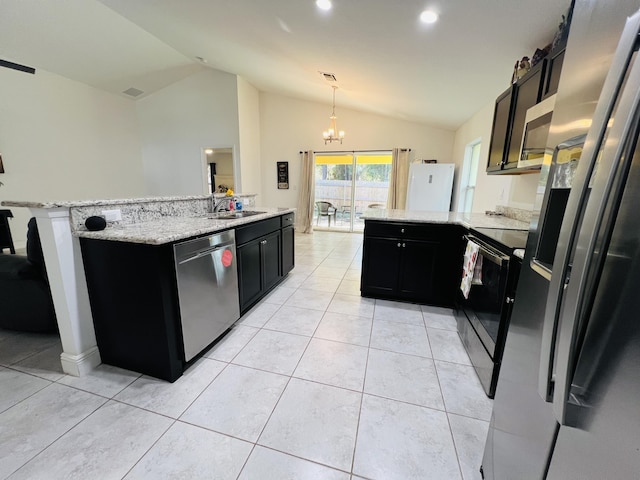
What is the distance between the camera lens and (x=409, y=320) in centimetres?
248

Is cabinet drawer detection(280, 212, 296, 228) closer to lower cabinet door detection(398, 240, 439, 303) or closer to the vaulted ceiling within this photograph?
lower cabinet door detection(398, 240, 439, 303)

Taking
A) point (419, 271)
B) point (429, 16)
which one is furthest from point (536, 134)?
point (419, 271)

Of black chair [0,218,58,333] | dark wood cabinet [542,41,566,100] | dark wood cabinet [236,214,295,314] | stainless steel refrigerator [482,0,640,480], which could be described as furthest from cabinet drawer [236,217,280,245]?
dark wood cabinet [542,41,566,100]

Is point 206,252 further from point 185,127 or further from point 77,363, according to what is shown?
point 185,127

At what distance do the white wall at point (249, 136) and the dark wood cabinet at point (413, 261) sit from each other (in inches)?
164

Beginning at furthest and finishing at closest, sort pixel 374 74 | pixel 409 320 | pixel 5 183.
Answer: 1. pixel 5 183
2. pixel 374 74
3. pixel 409 320

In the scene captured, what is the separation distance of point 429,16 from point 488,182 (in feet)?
7.28

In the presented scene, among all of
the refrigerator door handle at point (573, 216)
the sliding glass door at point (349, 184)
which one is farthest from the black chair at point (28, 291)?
the sliding glass door at point (349, 184)

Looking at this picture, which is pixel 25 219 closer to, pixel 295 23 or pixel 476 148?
pixel 295 23

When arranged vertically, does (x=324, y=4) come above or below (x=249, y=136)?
above

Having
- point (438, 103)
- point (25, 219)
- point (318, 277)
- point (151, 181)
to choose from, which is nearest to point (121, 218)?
point (318, 277)

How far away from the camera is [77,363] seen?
5.59 ft

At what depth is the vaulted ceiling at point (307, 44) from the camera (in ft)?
6.54

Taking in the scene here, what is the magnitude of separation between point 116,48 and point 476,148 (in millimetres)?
6350
